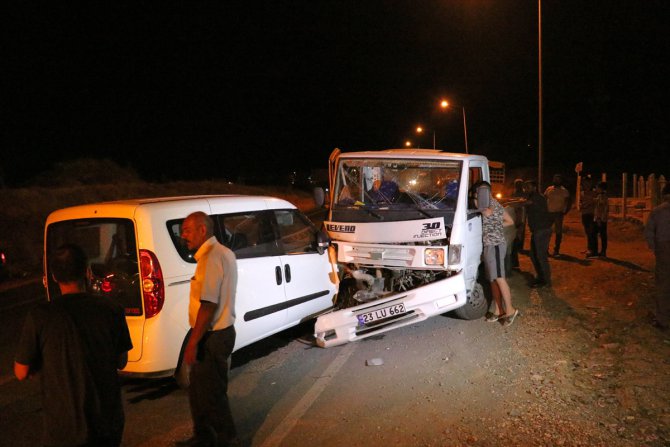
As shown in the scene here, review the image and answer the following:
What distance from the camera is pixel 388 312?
21.0 feet

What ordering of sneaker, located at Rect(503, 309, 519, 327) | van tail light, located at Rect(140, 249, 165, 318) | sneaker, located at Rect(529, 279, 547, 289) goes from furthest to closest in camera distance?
1. sneaker, located at Rect(529, 279, 547, 289)
2. sneaker, located at Rect(503, 309, 519, 327)
3. van tail light, located at Rect(140, 249, 165, 318)

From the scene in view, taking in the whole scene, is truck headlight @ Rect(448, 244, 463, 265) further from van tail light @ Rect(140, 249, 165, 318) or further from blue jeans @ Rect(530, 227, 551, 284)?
van tail light @ Rect(140, 249, 165, 318)

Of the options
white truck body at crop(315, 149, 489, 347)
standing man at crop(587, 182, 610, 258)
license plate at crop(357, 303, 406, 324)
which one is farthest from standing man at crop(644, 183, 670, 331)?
standing man at crop(587, 182, 610, 258)

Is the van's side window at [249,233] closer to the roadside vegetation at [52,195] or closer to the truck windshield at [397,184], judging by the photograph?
the truck windshield at [397,184]

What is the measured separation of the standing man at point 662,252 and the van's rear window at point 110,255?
19.1 feet

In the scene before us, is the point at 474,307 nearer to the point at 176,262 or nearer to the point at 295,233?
the point at 295,233

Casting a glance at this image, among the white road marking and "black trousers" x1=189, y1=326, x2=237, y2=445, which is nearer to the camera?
"black trousers" x1=189, y1=326, x2=237, y2=445

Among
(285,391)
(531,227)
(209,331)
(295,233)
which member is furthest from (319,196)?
(209,331)

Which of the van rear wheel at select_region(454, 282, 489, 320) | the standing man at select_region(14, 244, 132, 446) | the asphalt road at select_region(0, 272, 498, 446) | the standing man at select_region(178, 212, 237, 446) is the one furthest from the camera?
the van rear wheel at select_region(454, 282, 489, 320)

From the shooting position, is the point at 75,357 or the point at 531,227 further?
the point at 531,227

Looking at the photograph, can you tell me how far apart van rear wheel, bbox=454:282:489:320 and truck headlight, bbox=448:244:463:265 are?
91 centimetres

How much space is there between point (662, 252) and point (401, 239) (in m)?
3.12

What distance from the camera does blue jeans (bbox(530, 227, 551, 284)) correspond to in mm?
9008

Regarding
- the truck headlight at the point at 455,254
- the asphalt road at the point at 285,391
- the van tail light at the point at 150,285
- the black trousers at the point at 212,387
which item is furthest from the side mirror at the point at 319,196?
the black trousers at the point at 212,387
